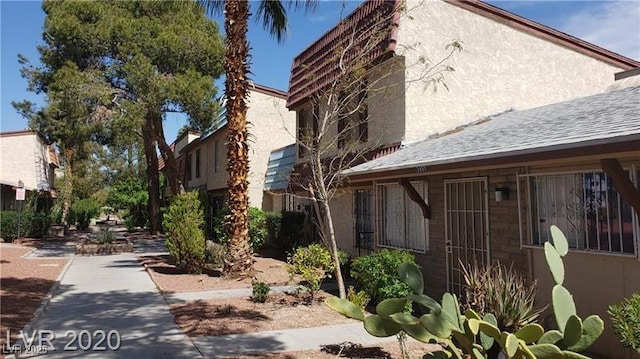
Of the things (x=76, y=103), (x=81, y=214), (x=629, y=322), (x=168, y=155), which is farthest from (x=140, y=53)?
(x=81, y=214)

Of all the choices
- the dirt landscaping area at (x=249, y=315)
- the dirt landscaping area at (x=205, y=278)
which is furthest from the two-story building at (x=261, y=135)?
the dirt landscaping area at (x=249, y=315)

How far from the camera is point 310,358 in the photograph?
20.7 ft

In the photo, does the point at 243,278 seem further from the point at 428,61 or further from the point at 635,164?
the point at 635,164

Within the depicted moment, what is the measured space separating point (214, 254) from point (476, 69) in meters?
8.84

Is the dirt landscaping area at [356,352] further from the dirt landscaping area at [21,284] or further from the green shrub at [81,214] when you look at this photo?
the green shrub at [81,214]

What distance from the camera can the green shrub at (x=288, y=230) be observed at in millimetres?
17312

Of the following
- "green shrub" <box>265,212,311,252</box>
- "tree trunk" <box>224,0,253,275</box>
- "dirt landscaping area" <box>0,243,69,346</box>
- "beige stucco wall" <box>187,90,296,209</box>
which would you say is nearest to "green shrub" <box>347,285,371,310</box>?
"tree trunk" <box>224,0,253,275</box>

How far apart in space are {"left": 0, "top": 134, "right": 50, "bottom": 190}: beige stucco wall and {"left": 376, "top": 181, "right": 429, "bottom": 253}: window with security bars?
25.0 m

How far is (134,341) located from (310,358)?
105 inches

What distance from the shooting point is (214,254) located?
14273mm

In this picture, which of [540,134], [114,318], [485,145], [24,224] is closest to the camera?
[540,134]

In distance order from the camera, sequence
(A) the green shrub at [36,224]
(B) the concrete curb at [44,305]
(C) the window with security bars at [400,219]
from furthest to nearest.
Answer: (A) the green shrub at [36,224] < (C) the window with security bars at [400,219] < (B) the concrete curb at [44,305]

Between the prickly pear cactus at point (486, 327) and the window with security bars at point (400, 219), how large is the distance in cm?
607

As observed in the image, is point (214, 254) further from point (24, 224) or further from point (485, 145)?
point (24, 224)
